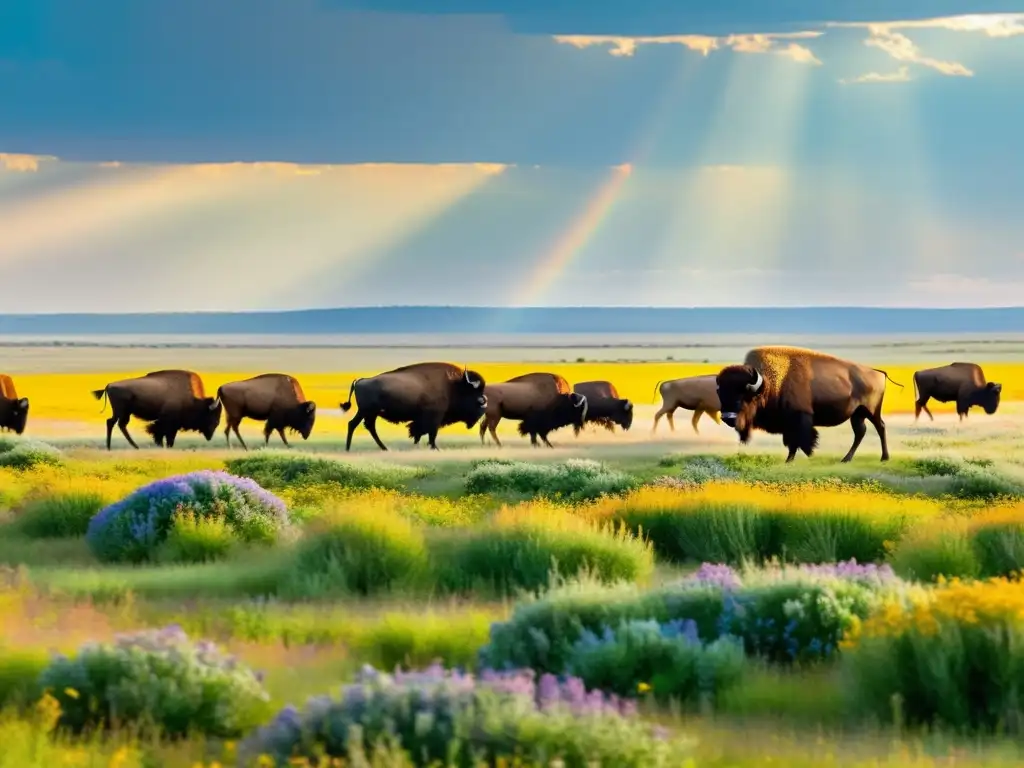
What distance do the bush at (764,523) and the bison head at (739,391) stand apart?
40.6ft

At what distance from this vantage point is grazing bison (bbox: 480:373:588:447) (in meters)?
45.8

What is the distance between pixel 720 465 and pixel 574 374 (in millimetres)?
70098

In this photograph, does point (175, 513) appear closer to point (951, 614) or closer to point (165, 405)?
point (951, 614)

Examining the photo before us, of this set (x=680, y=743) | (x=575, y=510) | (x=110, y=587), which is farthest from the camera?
(x=575, y=510)

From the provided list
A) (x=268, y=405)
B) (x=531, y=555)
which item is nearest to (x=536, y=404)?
(x=268, y=405)

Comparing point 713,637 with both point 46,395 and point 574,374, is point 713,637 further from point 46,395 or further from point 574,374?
point 574,374

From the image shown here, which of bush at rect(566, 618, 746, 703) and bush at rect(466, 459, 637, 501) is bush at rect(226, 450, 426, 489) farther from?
bush at rect(566, 618, 746, 703)

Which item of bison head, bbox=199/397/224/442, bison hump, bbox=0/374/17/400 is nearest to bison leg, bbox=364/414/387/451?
bison head, bbox=199/397/224/442

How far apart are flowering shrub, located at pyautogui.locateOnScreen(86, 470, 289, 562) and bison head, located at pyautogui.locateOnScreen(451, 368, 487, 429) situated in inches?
845

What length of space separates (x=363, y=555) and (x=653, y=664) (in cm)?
655

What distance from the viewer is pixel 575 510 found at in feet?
76.2

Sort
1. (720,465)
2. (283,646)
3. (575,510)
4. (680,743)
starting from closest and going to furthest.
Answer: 1. (680,743)
2. (283,646)
3. (575,510)
4. (720,465)

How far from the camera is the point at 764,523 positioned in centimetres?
2005

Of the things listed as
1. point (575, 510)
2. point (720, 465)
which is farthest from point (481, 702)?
point (720, 465)
